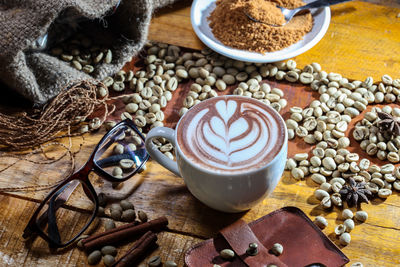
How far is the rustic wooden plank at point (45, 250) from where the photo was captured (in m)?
1.03

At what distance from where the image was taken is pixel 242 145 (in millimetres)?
986

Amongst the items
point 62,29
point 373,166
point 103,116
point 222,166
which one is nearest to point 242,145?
point 222,166

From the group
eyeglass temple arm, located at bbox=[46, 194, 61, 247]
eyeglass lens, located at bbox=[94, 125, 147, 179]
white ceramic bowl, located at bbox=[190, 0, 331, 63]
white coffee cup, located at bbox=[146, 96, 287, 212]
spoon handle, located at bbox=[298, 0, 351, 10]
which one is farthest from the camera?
spoon handle, located at bbox=[298, 0, 351, 10]

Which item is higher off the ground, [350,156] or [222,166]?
[222,166]

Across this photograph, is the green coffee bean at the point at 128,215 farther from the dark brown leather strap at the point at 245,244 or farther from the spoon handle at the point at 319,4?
the spoon handle at the point at 319,4

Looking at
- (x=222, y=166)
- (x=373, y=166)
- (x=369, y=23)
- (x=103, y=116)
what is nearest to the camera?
(x=222, y=166)

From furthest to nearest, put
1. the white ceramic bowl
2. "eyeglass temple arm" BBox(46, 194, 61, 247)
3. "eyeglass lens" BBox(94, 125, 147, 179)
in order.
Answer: the white ceramic bowl < "eyeglass lens" BBox(94, 125, 147, 179) < "eyeglass temple arm" BBox(46, 194, 61, 247)

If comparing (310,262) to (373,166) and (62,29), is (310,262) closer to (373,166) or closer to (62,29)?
(373,166)

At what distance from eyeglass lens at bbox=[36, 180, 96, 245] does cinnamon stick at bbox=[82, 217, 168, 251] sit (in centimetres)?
5

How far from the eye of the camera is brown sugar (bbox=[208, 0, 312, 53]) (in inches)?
56.9

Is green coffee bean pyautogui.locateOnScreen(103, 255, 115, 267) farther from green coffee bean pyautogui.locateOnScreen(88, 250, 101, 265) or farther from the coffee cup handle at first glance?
the coffee cup handle

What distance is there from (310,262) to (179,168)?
0.33 meters

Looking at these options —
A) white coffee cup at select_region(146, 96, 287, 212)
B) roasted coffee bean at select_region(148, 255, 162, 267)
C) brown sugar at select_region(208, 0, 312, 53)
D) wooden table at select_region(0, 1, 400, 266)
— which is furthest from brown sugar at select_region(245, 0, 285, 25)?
roasted coffee bean at select_region(148, 255, 162, 267)

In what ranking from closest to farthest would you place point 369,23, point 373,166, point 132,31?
point 373,166, point 132,31, point 369,23
